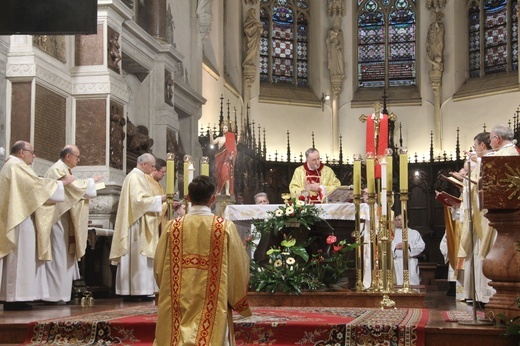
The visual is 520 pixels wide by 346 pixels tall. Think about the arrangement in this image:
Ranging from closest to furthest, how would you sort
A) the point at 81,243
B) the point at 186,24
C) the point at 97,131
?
the point at 81,243, the point at 97,131, the point at 186,24

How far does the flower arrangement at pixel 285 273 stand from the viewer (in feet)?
29.8

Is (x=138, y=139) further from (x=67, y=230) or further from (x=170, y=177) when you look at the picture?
(x=170, y=177)

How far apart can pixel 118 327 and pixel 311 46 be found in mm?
19654

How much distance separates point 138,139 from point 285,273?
559 cm

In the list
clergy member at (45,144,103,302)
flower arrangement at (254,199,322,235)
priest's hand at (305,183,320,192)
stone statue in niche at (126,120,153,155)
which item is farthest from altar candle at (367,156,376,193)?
stone statue in niche at (126,120,153,155)

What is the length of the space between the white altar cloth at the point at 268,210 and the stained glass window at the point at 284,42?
589 inches

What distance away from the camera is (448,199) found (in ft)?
34.2

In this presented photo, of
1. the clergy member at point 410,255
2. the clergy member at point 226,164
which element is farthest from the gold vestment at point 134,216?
the clergy member at point 410,255

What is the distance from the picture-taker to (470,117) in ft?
77.4

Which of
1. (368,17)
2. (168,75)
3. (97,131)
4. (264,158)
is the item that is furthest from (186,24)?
(368,17)

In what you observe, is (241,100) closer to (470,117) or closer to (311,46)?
(311,46)

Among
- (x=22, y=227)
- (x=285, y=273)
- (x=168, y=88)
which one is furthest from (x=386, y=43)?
(x=22, y=227)

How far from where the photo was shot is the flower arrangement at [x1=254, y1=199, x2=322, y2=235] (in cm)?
952

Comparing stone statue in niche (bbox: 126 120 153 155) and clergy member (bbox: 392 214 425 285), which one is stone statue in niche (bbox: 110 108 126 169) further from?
clergy member (bbox: 392 214 425 285)
